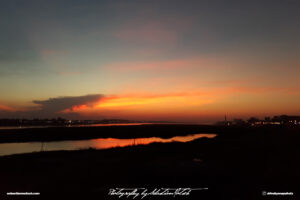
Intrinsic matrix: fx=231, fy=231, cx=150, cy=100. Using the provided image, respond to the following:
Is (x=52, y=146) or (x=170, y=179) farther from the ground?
(x=170, y=179)

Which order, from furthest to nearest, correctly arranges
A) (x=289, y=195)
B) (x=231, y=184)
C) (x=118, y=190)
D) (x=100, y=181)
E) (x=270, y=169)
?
(x=270, y=169)
(x=100, y=181)
(x=231, y=184)
(x=118, y=190)
(x=289, y=195)

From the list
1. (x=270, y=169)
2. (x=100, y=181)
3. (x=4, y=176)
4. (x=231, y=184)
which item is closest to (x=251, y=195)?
(x=231, y=184)

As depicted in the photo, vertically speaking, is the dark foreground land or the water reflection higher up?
the dark foreground land

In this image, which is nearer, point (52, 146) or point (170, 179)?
point (170, 179)

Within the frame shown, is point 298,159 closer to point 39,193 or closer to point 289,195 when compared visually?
point 289,195

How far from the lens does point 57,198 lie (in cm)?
1113

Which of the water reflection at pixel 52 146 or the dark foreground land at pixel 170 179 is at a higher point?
the dark foreground land at pixel 170 179

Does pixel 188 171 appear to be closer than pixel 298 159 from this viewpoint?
Yes

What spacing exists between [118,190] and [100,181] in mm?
2459

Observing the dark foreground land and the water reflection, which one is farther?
the water reflection

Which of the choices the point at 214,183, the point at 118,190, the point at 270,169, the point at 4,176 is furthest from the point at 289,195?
the point at 4,176

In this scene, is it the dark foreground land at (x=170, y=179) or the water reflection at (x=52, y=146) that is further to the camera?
the water reflection at (x=52, y=146)

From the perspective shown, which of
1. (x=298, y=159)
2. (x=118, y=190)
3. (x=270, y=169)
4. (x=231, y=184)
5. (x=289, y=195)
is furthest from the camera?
(x=298, y=159)

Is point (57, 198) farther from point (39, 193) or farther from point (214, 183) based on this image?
point (214, 183)
